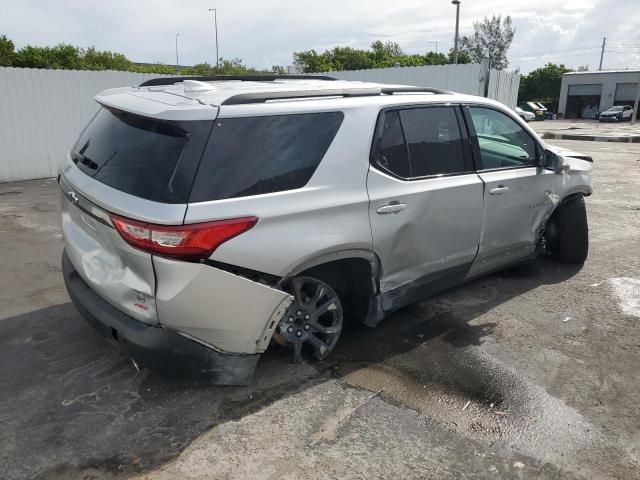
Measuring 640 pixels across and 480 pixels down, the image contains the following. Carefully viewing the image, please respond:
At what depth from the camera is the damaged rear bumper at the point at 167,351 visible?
8.89ft

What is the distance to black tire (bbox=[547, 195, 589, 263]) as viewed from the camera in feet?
16.8

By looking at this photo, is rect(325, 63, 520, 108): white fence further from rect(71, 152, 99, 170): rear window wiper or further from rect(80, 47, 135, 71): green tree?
rect(80, 47, 135, 71): green tree

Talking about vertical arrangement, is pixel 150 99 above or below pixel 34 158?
above

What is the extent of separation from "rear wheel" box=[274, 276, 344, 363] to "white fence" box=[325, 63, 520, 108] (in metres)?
9.37

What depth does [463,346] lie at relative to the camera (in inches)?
148

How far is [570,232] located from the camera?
5.18 metres

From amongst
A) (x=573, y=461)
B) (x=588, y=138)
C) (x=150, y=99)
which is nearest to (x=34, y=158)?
(x=150, y=99)

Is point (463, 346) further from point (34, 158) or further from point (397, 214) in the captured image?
point (34, 158)

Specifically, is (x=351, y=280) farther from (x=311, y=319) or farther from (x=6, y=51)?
(x=6, y=51)

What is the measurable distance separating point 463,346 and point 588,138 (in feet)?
78.1

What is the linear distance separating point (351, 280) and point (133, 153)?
1600mm

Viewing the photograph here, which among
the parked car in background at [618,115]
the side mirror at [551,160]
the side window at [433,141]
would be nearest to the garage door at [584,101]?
the parked car in background at [618,115]

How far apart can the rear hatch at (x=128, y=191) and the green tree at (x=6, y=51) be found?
3180cm

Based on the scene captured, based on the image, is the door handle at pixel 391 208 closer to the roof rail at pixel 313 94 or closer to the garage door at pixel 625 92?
the roof rail at pixel 313 94
